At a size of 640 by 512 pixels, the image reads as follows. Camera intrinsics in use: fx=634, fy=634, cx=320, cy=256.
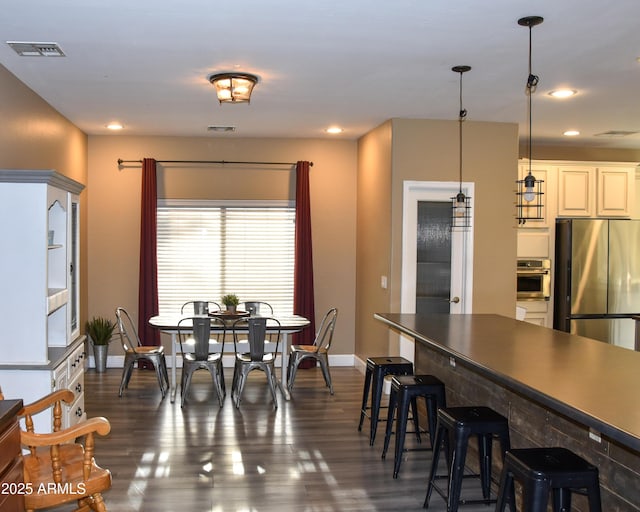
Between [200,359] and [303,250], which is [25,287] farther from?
[303,250]

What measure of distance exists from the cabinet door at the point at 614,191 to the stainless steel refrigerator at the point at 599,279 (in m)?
0.32

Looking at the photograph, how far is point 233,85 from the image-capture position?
15.1ft

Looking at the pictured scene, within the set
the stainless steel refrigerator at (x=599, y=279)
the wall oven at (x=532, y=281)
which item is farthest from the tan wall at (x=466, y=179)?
the stainless steel refrigerator at (x=599, y=279)

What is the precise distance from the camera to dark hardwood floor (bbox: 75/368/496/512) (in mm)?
3709

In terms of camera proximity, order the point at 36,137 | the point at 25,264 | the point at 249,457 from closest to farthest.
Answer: the point at 25,264 → the point at 249,457 → the point at 36,137

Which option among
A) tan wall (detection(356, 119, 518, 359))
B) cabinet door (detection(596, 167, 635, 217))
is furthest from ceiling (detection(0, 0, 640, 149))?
cabinet door (detection(596, 167, 635, 217))

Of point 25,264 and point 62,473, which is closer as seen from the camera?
point 62,473

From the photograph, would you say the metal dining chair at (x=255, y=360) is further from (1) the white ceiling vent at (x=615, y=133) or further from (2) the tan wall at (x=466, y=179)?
(1) the white ceiling vent at (x=615, y=133)

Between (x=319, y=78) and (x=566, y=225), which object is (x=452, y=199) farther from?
(x=319, y=78)

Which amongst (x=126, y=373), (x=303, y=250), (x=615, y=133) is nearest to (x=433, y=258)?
(x=303, y=250)

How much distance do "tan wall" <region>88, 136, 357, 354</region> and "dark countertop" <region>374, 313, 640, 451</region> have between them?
309 cm

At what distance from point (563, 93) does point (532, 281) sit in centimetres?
241

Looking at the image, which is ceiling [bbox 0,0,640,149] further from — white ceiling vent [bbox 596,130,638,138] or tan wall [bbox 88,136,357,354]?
tan wall [bbox 88,136,357,354]

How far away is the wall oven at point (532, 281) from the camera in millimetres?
6848
